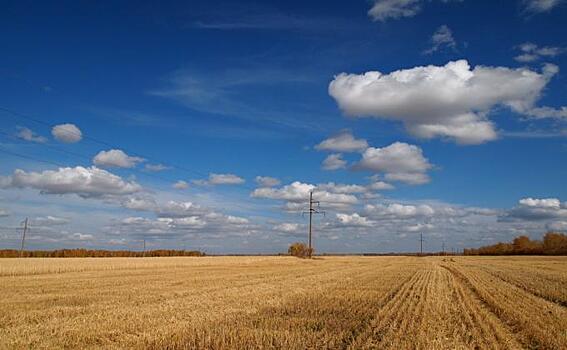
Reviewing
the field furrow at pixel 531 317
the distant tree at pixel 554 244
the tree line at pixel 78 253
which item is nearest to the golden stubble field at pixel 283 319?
the field furrow at pixel 531 317

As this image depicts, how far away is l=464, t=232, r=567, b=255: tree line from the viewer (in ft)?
463

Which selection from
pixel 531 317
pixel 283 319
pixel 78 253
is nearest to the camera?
pixel 283 319

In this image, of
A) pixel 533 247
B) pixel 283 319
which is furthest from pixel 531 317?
pixel 533 247

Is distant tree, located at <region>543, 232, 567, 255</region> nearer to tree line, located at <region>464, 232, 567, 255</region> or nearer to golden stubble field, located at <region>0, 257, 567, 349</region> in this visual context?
tree line, located at <region>464, 232, 567, 255</region>

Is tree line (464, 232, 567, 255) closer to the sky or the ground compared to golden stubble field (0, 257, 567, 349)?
closer to the sky

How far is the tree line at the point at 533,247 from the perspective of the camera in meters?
141

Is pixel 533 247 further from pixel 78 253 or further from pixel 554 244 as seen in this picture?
pixel 78 253

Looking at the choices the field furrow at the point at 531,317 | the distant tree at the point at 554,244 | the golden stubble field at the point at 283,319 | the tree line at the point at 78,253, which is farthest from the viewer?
the distant tree at the point at 554,244

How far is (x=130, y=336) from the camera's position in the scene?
1153cm

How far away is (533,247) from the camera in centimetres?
15750

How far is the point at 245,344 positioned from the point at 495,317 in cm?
870

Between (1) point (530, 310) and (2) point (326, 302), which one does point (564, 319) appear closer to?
(1) point (530, 310)

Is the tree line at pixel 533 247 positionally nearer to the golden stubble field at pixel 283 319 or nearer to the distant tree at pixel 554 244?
the distant tree at pixel 554 244

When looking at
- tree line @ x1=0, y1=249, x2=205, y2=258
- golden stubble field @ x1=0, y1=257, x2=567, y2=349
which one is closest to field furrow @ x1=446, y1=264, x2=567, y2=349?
golden stubble field @ x1=0, y1=257, x2=567, y2=349
